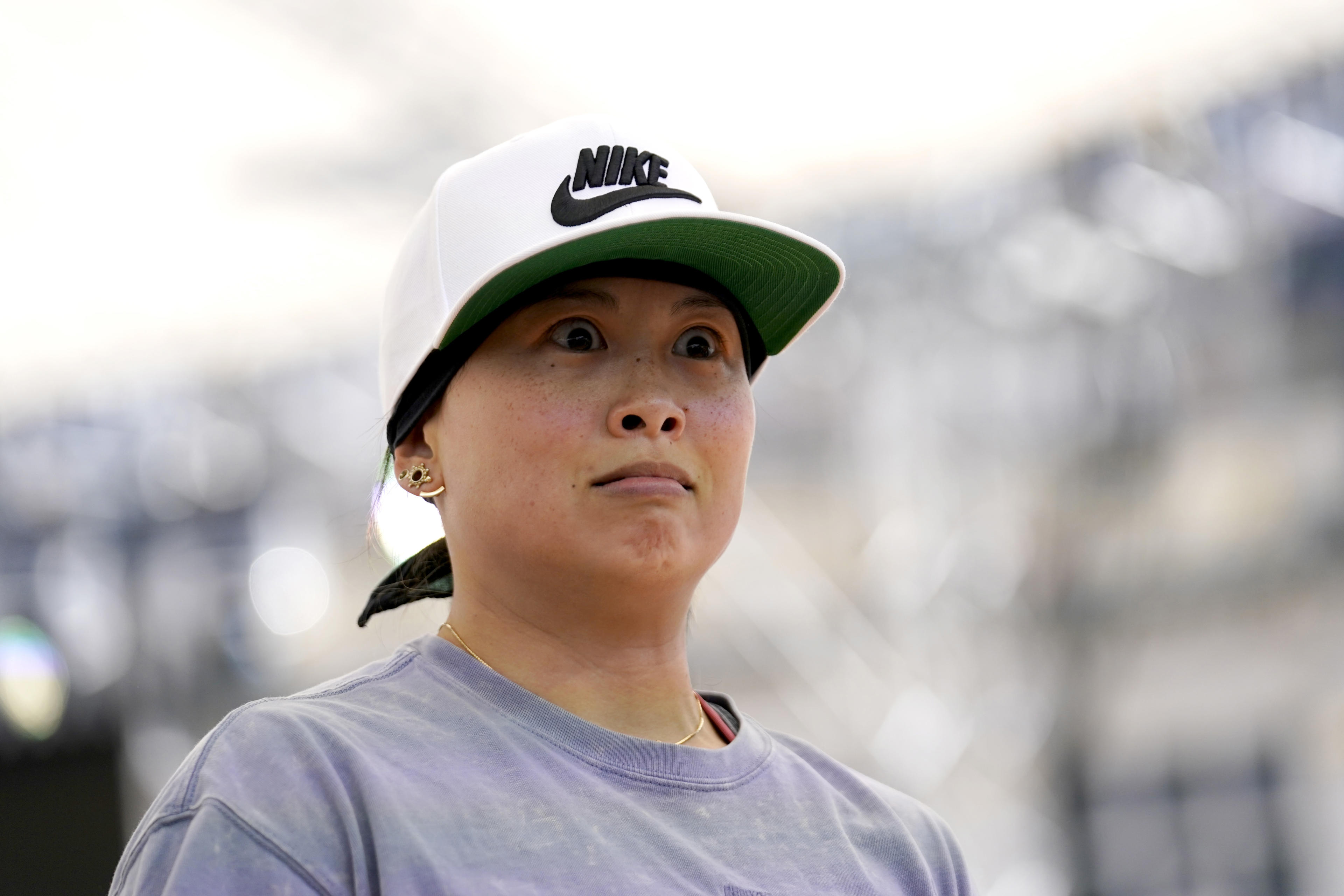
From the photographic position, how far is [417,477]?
111cm

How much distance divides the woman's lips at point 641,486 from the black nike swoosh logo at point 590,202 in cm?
20

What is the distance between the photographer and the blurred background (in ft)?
10.9

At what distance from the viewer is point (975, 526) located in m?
3.51

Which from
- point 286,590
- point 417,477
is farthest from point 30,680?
point 417,477

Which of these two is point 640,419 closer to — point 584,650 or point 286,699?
point 584,650

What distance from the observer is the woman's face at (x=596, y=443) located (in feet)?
3.25

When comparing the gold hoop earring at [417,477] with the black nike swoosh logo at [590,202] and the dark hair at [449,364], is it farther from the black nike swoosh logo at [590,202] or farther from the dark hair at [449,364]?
the black nike swoosh logo at [590,202]

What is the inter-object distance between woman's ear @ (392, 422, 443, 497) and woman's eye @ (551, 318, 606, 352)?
16 cm

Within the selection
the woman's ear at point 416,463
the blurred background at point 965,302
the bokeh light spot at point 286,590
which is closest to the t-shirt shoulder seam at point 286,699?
the woman's ear at point 416,463

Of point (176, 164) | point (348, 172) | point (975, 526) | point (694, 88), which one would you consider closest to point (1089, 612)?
point (975, 526)

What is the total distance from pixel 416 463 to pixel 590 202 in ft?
0.87

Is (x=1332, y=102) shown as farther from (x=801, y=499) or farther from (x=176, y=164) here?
(x=176, y=164)

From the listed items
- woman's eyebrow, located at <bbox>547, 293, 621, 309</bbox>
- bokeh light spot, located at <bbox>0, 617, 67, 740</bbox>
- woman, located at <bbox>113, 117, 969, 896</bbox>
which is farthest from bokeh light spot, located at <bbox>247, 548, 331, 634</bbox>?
woman's eyebrow, located at <bbox>547, 293, 621, 309</bbox>

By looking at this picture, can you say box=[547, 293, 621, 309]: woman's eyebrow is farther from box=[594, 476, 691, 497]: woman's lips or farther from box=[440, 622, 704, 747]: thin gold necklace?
box=[440, 622, 704, 747]: thin gold necklace
